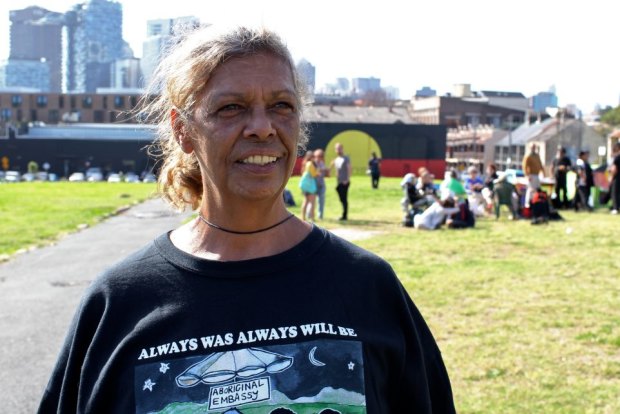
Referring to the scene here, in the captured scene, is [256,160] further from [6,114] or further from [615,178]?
[6,114]

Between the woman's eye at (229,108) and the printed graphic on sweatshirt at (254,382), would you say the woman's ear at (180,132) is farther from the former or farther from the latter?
the printed graphic on sweatshirt at (254,382)

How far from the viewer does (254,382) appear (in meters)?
2.21

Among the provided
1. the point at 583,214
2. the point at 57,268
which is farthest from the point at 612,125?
the point at 57,268

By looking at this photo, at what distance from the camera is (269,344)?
2246 millimetres

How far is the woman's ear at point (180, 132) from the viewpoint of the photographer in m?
2.52

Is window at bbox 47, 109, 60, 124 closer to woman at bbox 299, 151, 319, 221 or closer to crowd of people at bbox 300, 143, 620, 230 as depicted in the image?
crowd of people at bbox 300, 143, 620, 230

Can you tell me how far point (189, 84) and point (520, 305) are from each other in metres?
6.74

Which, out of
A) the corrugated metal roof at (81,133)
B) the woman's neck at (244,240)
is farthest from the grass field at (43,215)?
the corrugated metal roof at (81,133)

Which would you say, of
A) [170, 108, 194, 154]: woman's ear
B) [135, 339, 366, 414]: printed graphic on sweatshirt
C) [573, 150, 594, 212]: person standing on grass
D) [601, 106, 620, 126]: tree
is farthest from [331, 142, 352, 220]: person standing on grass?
[601, 106, 620, 126]: tree

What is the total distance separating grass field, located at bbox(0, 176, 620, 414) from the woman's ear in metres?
3.49

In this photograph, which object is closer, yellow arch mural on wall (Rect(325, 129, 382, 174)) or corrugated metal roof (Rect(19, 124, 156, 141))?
yellow arch mural on wall (Rect(325, 129, 382, 174))

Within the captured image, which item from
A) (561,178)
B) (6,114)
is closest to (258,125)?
(561,178)

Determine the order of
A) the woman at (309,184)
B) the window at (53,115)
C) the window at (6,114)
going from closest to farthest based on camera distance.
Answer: the woman at (309,184) < the window at (6,114) < the window at (53,115)

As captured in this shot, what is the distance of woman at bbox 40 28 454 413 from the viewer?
224cm
